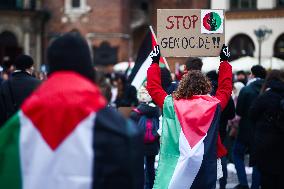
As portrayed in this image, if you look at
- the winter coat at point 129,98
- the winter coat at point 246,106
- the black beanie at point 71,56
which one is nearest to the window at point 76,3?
the winter coat at point 129,98

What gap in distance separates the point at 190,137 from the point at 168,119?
0.97ft

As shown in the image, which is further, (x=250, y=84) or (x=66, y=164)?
(x=250, y=84)

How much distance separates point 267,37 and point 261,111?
28403mm

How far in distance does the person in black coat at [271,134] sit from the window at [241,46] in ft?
94.4

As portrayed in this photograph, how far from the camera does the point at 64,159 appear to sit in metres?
3.70

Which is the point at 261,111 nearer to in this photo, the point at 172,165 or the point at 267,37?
the point at 172,165

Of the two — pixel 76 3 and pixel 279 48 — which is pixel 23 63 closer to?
pixel 279 48

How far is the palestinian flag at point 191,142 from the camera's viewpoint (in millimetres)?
6809

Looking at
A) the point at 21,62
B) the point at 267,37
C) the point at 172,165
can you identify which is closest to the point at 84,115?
the point at 172,165

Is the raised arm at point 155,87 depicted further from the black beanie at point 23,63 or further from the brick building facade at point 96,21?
the brick building facade at point 96,21

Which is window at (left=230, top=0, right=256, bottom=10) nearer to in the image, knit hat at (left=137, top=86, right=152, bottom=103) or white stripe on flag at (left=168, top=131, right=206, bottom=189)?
knit hat at (left=137, top=86, right=152, bottom=103)

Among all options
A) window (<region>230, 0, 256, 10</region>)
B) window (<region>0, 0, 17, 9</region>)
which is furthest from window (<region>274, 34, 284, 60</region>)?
window (<region>0, 0, 17, 9</region>)

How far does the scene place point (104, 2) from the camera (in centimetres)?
4100

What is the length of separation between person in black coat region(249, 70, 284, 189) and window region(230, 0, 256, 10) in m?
30.0
